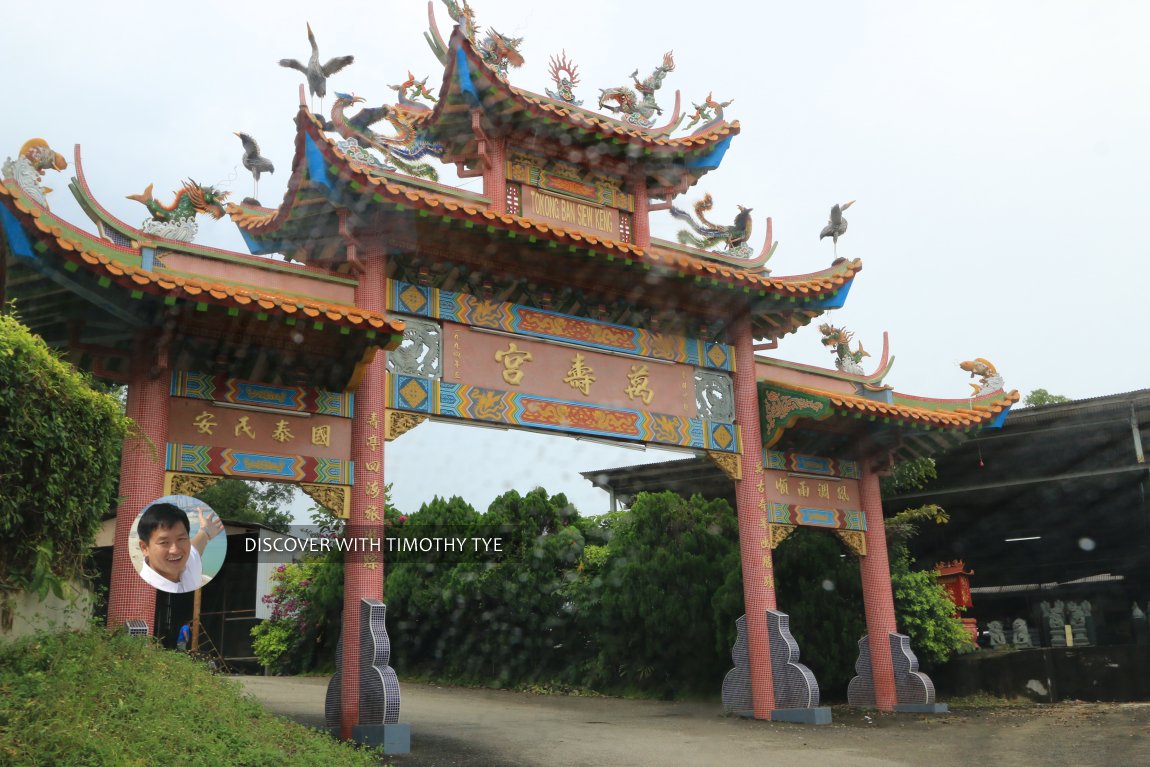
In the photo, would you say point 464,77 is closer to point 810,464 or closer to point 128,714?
point 810,464

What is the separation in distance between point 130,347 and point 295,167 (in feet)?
8.86

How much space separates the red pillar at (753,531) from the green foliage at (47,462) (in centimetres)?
757

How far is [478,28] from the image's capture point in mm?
11562

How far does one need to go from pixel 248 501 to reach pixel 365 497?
101ft

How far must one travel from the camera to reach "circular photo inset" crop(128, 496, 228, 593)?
8266mm

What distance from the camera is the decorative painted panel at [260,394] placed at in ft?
29.5

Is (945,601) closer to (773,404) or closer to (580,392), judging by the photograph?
(773,404)

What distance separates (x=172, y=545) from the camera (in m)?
8.44

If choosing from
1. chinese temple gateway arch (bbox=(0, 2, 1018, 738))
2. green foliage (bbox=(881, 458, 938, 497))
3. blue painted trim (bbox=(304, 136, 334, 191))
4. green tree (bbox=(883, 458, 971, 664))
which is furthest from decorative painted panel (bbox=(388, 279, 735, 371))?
green foliage (bbox=(881, 458, 938, 497))

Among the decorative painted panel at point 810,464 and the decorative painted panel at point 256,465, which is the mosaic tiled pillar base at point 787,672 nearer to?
the decorative painted panel at point 810,464

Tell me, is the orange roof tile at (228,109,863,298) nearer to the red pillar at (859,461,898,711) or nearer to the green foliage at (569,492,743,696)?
the red pillar at (859,461,898,711)

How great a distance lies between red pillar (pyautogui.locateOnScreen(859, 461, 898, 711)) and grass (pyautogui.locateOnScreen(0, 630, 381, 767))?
305 inches

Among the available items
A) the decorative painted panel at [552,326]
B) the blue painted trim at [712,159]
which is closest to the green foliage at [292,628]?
the decorative painted panel at [552,326]

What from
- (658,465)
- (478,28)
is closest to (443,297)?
(478,28)
